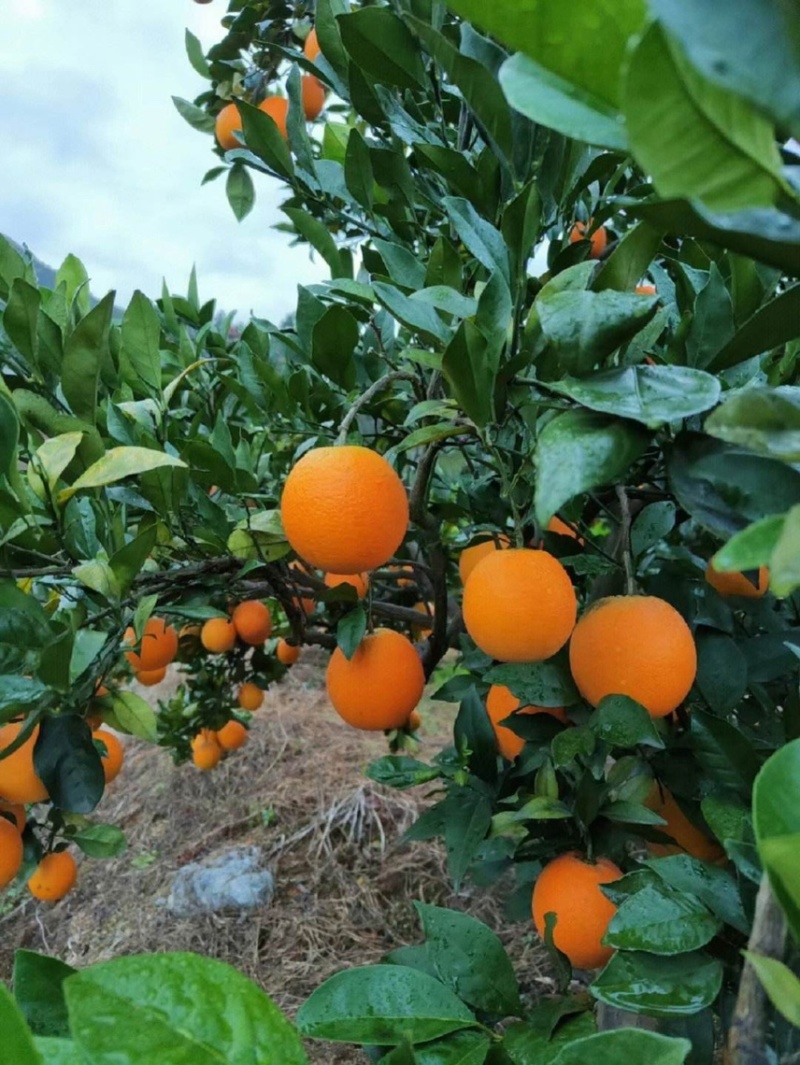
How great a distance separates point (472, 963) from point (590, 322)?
21.4 inches

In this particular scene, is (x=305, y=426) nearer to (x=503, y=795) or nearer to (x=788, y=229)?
(x=503, y=795)

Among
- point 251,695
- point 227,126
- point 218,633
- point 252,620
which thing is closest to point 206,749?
point 251,695

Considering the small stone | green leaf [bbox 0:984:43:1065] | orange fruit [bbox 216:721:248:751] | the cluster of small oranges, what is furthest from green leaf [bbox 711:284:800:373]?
the small stone

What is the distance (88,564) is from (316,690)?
3.76 meters

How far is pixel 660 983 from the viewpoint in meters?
0.50

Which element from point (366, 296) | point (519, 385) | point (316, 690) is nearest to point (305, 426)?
point (366, 296)

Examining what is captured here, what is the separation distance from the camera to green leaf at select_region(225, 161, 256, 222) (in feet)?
5.31

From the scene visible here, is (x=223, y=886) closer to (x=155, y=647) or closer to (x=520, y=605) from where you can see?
(x=155, y=647)

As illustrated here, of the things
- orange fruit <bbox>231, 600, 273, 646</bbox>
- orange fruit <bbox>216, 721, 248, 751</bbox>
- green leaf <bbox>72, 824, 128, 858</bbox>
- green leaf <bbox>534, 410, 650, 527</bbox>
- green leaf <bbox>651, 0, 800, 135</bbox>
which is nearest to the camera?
green leaf <bbox>651, 0, 800, 135</bbox>

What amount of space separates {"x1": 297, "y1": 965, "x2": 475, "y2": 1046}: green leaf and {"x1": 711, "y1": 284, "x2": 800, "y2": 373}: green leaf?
1.57 ft

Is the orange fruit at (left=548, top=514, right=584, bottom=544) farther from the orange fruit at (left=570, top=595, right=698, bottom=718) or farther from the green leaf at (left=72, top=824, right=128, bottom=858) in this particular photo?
the green leaf at (left=72, top=824, right=128, bottom=858)

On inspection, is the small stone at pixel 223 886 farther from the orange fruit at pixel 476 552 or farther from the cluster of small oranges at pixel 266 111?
the cluster of small oranges at pixel 266 111

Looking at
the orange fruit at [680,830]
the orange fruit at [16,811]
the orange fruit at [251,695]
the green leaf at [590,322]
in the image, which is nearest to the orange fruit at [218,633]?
the orange fruit at [251,695]

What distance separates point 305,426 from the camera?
0.94m
